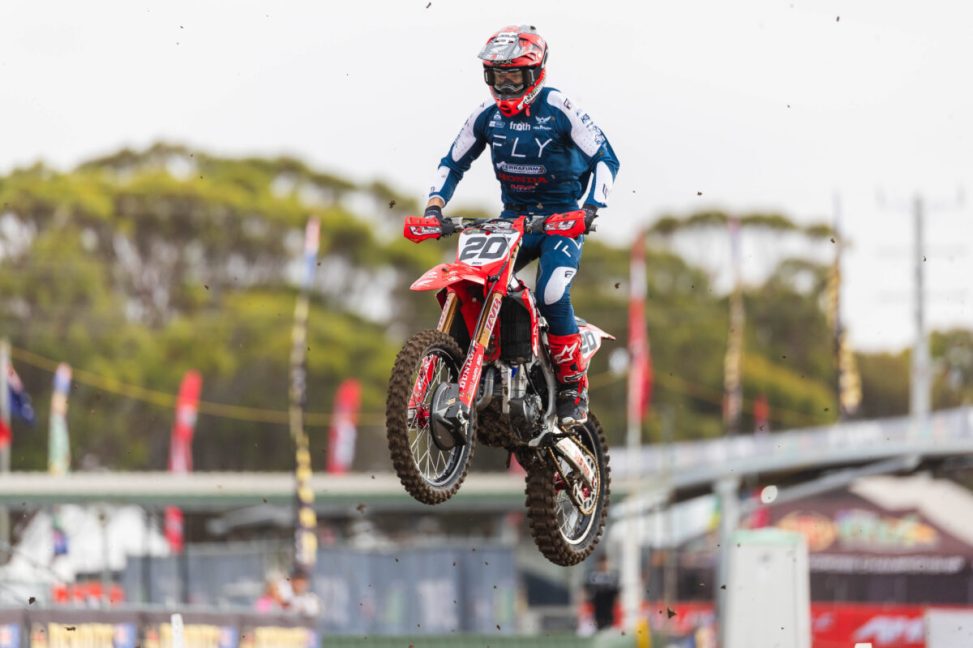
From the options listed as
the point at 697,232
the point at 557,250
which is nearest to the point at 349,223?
the point at 697,232

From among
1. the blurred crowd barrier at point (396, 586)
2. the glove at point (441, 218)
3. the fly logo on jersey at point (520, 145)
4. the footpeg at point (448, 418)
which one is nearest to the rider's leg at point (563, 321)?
the fly logo on jersey at point (520, 145)

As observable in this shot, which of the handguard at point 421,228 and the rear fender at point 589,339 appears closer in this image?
the handguard at point 421,228

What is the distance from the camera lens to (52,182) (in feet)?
224

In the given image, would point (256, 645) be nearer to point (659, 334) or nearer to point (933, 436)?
point (933, 436)

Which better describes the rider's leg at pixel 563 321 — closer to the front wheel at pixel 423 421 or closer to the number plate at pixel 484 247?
the number plate at pixel 484 247

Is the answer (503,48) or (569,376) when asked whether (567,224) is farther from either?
(569,376)

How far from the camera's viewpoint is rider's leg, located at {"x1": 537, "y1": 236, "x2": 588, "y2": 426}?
12.9 m

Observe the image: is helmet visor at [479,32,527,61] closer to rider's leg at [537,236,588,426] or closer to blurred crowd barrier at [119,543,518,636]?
rider's leg at [537,236,588,426]

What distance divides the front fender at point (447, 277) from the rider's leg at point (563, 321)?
0.73 m

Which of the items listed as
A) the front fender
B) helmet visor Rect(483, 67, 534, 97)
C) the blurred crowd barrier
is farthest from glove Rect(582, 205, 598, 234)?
the blurred crowd barrier

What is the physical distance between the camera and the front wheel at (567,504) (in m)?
13.2

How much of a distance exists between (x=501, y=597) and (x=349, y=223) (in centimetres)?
3961

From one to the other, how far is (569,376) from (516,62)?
96.6 inches

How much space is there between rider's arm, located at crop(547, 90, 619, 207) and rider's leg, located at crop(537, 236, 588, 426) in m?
0.47
